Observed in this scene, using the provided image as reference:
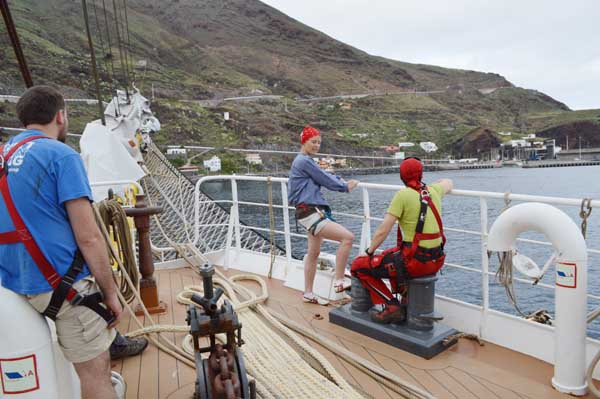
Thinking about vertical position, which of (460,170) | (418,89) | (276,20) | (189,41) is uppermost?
(276,20)

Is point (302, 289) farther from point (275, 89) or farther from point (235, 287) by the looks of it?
point (275, 89)

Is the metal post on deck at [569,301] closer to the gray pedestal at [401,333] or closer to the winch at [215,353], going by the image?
the gray pedestal at [401,333]

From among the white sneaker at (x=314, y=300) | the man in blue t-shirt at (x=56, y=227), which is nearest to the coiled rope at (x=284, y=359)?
the white sneaker at (x=314, y=300)

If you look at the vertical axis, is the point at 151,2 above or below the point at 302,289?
above

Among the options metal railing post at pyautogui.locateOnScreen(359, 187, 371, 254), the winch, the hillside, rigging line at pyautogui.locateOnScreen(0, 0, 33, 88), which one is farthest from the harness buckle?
the hillside

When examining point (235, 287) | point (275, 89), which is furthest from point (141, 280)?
point (275, 89)

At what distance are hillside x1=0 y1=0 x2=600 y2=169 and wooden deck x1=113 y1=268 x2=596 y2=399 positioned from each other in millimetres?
45918

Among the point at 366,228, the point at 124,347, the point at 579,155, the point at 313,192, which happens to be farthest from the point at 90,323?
the point at 579,155

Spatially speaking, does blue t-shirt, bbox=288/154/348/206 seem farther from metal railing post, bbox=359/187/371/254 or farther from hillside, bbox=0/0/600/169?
hillside, bbox=0/0/600/169

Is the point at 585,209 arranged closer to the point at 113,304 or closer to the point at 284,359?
the point at 284,359

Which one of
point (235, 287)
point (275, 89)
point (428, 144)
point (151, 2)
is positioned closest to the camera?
point (235, 287)

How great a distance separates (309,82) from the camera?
5768 inches

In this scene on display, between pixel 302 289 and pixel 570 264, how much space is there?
1.96 metres

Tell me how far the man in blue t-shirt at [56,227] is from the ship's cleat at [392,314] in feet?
4.85
